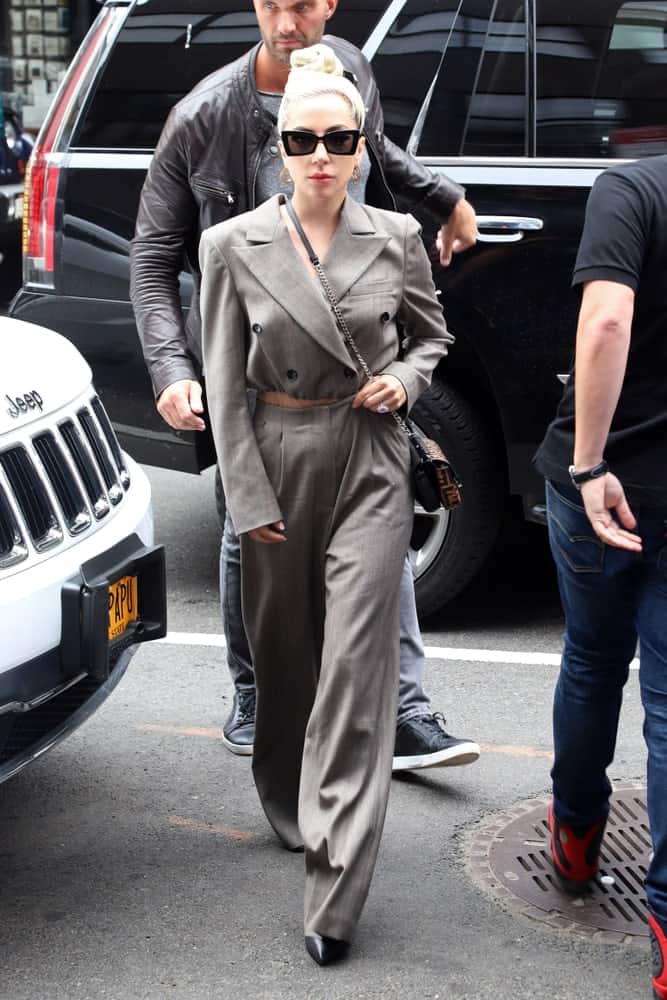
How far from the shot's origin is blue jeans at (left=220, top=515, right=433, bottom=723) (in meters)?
4.19

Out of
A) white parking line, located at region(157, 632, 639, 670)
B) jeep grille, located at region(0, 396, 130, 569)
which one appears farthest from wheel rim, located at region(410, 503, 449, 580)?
jeep grille, located at region(0, 396, 130, 569)

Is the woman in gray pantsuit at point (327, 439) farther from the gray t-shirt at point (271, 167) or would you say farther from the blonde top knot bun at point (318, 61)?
the gray t-shirt at point (271, 167)

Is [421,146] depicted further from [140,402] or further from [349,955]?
[349,955]

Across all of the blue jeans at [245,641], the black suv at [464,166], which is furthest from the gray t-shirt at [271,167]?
the black suv at [464,166]

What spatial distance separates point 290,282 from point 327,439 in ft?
1.06

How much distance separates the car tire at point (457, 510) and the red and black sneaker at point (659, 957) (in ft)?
7.20

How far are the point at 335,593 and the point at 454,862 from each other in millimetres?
821

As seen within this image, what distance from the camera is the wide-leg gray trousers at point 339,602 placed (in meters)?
3.25

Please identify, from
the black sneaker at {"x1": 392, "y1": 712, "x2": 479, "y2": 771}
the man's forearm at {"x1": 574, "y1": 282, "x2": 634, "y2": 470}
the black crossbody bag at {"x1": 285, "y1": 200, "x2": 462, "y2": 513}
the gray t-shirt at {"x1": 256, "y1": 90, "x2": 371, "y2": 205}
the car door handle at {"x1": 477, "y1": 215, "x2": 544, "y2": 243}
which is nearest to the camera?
the man's forearm at {"x1": 574, "y1": 282, "x2": 634, "y2": 470}

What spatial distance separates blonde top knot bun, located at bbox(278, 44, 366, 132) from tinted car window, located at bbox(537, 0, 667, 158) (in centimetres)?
175

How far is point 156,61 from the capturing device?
17.7 ft

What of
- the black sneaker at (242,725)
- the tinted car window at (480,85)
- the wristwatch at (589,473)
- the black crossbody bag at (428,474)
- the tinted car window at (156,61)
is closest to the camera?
the wristwatch at (589,473)

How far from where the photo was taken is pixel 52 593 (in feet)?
10.8

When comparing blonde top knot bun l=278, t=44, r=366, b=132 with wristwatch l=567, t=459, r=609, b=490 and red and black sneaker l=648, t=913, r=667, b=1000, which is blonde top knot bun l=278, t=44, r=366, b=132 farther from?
red and black sneaker l=648, t=913, r=667, b=1000
